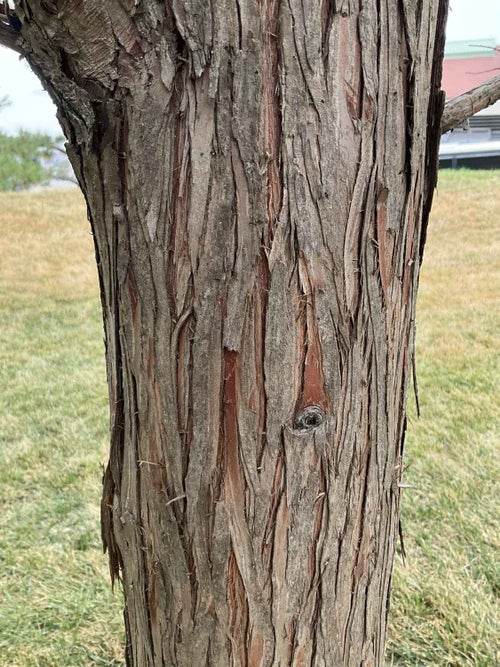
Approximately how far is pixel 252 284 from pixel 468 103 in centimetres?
63

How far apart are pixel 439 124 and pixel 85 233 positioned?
28.4 feet

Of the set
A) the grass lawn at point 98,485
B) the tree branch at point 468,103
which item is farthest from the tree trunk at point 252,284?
the grass lawn at point 98,485

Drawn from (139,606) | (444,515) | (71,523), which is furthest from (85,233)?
(139,606)

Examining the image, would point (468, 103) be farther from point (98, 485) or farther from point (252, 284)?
point (98, 485)

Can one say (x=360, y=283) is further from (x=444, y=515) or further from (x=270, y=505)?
(x=444, y=515)

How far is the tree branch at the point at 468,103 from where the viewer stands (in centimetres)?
119

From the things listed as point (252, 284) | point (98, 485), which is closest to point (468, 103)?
point (252, 284)

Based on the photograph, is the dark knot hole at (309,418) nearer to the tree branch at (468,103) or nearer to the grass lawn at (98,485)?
the tree branch at (468,103)

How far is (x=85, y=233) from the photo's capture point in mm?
Result: 9156

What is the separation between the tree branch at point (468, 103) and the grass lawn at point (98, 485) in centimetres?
97

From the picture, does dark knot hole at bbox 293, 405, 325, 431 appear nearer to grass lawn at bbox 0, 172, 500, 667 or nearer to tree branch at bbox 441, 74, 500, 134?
tree branch at bbox 441, 74, 500, 134

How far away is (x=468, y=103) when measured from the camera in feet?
3.95

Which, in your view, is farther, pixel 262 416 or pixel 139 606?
pixel 139 606

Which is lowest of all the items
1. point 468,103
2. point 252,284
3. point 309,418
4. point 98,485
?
point 98,485
